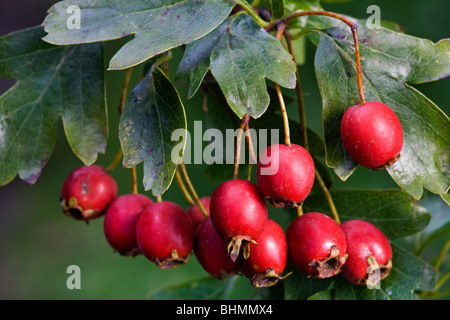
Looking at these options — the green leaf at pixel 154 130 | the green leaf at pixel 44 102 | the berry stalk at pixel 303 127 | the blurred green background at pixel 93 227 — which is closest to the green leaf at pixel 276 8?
the berry stalk at pixel 303 127

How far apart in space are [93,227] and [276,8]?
1719mm

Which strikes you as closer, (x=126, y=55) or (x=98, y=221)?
(x=126, y=55)

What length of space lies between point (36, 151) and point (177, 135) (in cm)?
38

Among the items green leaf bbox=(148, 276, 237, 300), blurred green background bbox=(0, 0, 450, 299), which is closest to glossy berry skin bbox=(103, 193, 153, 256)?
green leaf bbox=(148, 276, 237, 300)

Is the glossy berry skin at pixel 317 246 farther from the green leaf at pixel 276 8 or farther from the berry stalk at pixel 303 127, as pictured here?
the green leaf at pixel 276 8

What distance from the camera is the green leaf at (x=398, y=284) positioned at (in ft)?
3.25

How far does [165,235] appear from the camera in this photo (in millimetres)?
875

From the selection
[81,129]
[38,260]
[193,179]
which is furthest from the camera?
[38,260]

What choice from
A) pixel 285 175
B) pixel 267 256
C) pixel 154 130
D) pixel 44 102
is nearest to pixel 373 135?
pixel 285 175

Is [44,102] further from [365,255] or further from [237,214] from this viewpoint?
[365,255]

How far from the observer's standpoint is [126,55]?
81 centimetres

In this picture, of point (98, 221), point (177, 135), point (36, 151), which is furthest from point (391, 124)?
point (98, 221)

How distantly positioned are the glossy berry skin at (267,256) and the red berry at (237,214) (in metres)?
0.02

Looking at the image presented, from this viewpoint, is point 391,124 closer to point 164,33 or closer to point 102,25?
point 164,33
